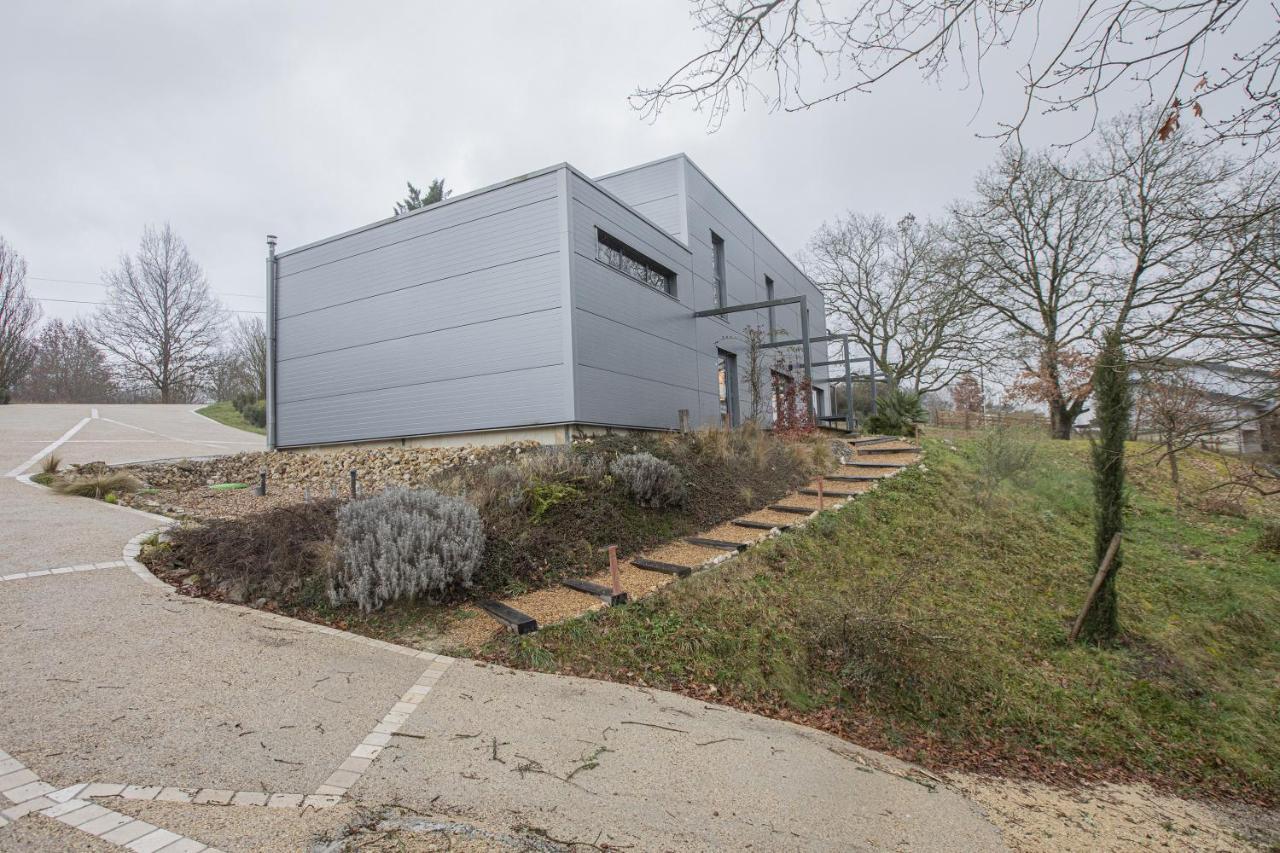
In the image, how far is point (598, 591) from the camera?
4797 millimetres

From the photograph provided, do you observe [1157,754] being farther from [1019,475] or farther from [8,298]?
[8,298]

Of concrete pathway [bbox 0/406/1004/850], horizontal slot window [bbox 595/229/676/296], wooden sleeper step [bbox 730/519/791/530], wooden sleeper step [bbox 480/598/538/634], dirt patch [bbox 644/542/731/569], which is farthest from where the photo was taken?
horizontal slot window [bbox 595/229/676/296]

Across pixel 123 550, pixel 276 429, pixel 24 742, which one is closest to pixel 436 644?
pixel 24 742

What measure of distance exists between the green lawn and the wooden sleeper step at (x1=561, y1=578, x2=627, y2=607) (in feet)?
67.8

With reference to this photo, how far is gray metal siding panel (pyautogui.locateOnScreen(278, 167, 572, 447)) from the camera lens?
9.89 metres

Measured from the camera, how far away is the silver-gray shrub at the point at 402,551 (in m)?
4.40

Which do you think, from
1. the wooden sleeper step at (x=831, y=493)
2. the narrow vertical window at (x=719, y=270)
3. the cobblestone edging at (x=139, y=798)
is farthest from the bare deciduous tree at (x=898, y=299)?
the cobblestone edging at (x=139, y=798)

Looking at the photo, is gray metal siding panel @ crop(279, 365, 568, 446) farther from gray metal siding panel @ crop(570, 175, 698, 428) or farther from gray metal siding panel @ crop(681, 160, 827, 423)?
gray metal siding panel @ crop(681, 160, 827, 423)

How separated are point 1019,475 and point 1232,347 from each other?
7.84 metres

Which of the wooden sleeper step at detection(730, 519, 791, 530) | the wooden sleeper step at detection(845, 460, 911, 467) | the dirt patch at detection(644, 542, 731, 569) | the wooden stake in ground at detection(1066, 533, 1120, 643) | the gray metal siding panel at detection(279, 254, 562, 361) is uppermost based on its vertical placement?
the gray metal siding panel at detection(279, 254, 562, 361)

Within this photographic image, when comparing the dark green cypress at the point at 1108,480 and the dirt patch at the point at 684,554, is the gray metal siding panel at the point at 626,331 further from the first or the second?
the dark green cypress at the point at 1108,480

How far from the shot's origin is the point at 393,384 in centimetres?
1104

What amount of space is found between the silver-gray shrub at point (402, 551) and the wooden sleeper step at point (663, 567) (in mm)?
1616

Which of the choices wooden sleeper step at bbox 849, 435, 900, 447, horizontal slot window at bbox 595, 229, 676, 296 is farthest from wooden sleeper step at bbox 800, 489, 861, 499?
horizontal slot window at bbox 595, 229, 676, 296
